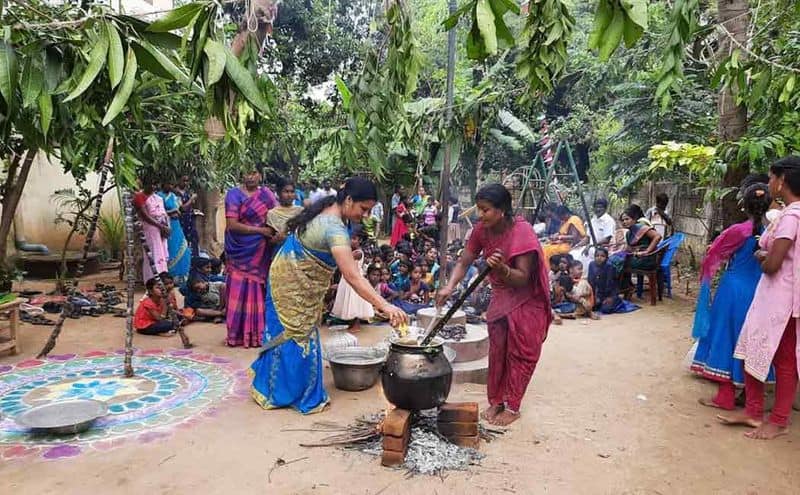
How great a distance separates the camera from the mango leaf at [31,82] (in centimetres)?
164

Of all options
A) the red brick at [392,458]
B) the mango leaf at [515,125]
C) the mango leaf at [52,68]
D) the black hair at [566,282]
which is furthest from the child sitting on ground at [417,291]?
the mango leaf at [515,125]

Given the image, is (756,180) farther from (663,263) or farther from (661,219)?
(661,219)

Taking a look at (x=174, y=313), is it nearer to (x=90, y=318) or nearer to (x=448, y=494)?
(x=90, y=318)

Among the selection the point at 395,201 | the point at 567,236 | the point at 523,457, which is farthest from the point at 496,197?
the point at 395,201

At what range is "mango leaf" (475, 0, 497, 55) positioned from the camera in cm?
159

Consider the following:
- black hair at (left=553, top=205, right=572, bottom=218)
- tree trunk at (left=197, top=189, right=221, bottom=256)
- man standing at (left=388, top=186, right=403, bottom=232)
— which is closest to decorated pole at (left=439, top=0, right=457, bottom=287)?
black hair at (left=553, top=205, right=572, bottom=218)

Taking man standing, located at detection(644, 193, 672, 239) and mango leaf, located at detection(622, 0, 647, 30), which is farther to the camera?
man standing, located at detection(644, 193, 672, 239)

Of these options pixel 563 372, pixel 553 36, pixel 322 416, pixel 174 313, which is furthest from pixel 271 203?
pixel 553 36

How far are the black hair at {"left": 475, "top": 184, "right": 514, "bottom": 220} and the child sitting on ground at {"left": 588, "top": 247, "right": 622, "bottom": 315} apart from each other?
4678mm

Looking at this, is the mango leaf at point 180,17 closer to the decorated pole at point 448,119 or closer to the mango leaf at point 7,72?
the mango leaf at point 7,72

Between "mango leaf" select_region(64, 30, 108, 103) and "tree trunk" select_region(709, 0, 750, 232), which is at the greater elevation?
"tree trunk" select_region(709, 0, 750, 232)

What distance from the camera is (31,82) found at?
5.49 ft

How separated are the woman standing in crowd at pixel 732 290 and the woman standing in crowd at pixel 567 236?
15.7 ft

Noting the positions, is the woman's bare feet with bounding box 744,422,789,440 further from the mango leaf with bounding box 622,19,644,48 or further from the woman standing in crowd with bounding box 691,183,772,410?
the mango leaf with bounding box 622,19,644,48
